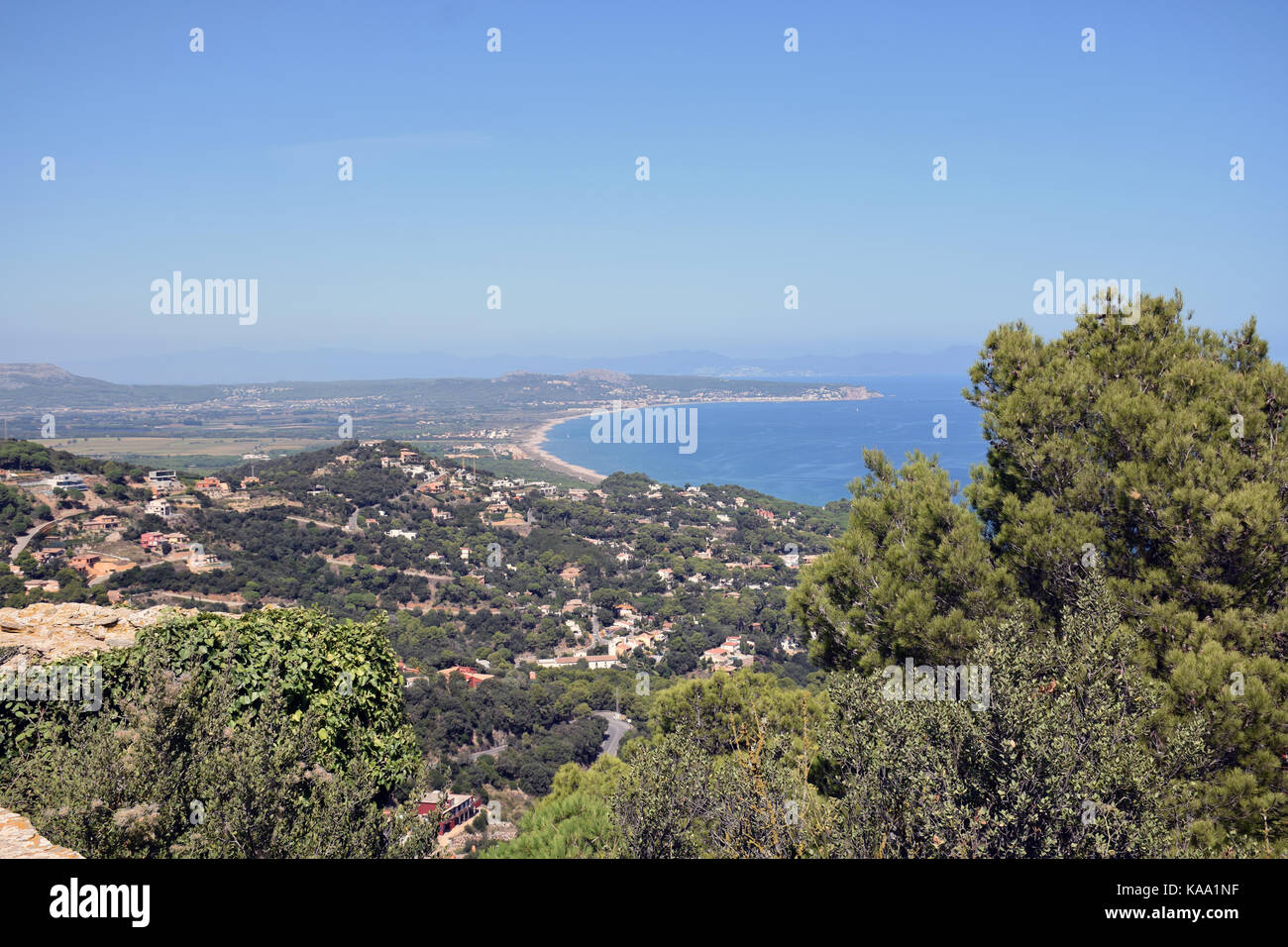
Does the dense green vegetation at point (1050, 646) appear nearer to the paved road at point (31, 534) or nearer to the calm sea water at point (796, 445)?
the paved road at point (31, 534)

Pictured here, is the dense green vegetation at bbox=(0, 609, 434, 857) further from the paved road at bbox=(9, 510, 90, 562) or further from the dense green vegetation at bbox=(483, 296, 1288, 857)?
the paved road at bbox=(9, 510, 90, 562)

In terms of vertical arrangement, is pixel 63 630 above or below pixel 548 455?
above

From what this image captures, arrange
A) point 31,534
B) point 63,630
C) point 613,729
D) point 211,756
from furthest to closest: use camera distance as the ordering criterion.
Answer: point 31,534, point 613,729, point 63,630, point 211,756
